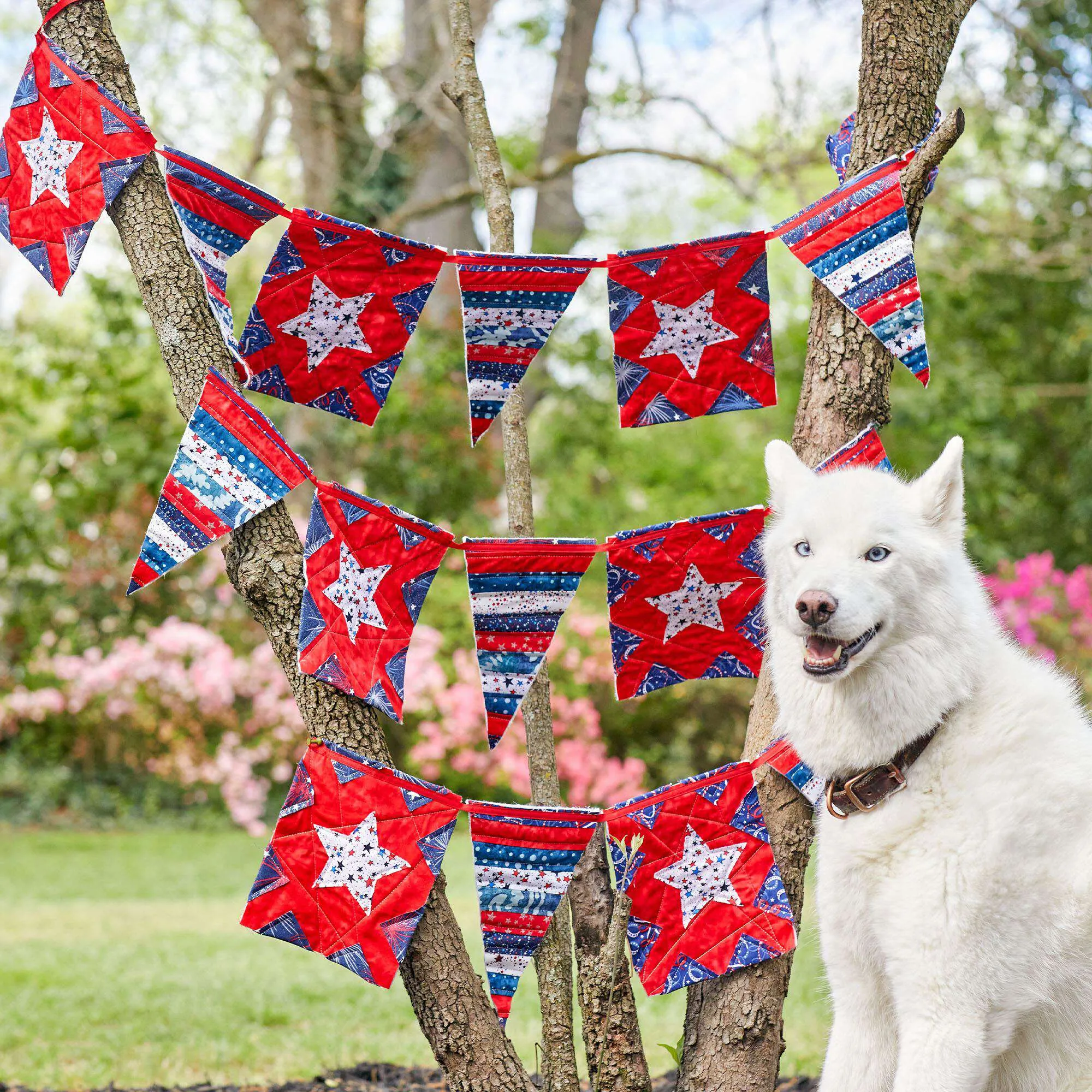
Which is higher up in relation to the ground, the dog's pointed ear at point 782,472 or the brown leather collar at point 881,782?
the dog's pointed ear at point 782,472

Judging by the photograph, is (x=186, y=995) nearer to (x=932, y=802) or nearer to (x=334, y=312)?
(x=334, y=312)

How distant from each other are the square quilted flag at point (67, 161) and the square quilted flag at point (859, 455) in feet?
5.66

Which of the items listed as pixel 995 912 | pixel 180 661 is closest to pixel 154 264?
pixel 995 912

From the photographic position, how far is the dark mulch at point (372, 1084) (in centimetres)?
351

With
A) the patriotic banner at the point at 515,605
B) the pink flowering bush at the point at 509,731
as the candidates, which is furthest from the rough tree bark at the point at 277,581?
the pink flowering bush at the point at 509,731

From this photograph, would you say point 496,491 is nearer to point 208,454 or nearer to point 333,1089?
point 333,1089

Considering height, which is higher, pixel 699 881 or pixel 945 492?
pixel 945 492

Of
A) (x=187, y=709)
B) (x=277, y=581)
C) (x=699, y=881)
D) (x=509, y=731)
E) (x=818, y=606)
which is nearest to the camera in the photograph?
(x=818, y=606)

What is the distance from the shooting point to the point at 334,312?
2.61 metres

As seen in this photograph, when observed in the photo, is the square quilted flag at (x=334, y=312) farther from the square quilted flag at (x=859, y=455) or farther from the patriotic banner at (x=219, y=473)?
the square quilted flag at (x=859, y=455)

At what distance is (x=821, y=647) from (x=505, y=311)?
105cm

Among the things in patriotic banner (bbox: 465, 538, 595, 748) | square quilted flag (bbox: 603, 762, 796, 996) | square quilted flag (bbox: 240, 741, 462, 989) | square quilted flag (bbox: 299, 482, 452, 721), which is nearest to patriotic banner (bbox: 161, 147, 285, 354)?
square quilted flag (bbox: 299, 482, 452, 721)

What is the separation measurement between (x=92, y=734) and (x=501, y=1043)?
7.56m

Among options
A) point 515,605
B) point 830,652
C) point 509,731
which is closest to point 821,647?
point 830,652
